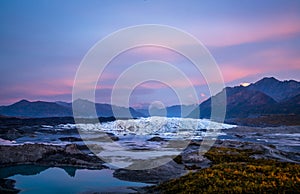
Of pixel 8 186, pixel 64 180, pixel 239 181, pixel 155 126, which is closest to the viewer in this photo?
pixel 239 181

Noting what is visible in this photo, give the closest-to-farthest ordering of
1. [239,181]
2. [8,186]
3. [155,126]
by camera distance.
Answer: [239,181], [8,186], [155,126]

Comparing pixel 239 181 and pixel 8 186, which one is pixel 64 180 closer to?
pixel 8 186

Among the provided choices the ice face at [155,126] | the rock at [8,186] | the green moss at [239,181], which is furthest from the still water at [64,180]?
the ice face at [155,126]

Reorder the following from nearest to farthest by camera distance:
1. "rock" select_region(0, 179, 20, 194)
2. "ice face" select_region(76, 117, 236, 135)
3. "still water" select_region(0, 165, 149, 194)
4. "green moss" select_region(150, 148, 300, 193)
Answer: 1. "green moss" select_region(150, 148, 300, 193)
2. "rock" select_region(0, 179, 20, 194)
3. "still water" select_region(0, 165, 149, 194)
4. "ice face" select_region(76, 117, 236, 135)

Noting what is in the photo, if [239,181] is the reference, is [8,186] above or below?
below

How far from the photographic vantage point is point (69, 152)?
4559 centimetres

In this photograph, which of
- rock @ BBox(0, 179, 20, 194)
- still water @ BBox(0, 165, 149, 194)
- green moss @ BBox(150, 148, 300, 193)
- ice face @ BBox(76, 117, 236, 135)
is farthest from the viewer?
ice face @ BBox(76, 117, 236, 135)

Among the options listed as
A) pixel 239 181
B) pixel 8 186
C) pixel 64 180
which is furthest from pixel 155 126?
pixel 239 181

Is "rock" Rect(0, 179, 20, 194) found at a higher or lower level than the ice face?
lower

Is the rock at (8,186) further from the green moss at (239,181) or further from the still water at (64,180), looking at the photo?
the green moss at (239,181)

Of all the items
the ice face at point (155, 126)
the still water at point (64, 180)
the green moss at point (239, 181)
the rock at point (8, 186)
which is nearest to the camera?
the green moss at point (239, 181)

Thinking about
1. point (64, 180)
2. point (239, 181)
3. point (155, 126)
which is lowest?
point (64, 180)

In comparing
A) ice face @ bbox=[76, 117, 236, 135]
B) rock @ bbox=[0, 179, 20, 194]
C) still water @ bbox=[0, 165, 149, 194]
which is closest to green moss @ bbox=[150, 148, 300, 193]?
still water @ bbox=[0, 165, 149, 194]

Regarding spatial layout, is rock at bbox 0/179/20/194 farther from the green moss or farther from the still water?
the green moss
